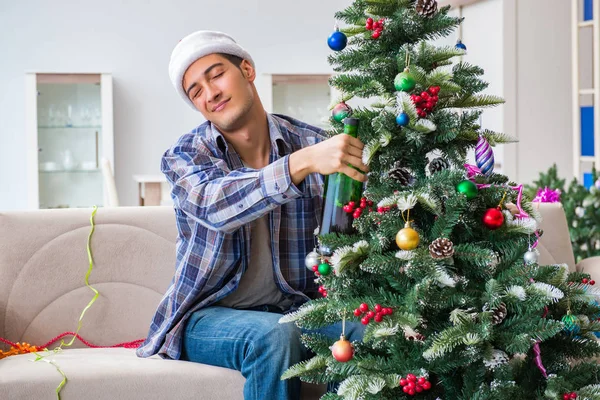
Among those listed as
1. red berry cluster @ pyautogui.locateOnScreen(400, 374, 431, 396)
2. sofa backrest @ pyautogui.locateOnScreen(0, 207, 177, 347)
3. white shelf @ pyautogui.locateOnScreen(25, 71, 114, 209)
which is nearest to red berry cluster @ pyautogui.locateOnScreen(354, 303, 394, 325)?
red berry cluster @ pyautogui.locateOnScreen(400, 374, 431, 396)

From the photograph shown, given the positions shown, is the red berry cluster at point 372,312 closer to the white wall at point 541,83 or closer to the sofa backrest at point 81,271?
the sofa backrest at point 81,271

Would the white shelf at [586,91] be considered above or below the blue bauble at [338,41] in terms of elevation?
above

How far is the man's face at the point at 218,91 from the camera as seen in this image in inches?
82.4

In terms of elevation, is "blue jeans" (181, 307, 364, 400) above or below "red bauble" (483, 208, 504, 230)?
below

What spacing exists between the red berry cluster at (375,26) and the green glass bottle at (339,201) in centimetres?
28

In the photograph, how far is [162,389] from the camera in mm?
1957

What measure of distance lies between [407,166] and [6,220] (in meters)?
1.36

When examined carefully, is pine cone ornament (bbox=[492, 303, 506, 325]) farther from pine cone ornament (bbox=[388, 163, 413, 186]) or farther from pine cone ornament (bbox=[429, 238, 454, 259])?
pine cone ornament (bbox=[388, 163, 413, 186])

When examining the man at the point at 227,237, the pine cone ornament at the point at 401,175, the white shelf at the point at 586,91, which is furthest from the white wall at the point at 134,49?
the pine cone ornament at the point at 401,175

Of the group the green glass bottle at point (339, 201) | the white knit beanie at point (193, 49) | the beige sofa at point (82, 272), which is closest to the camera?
the green glass bottle at point (339, 201)

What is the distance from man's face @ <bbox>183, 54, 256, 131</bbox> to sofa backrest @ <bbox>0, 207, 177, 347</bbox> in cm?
52

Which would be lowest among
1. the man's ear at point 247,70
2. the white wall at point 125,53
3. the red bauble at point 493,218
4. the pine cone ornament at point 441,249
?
the pine cone ornament at point 441,249

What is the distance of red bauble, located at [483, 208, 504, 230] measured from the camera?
1.46 m

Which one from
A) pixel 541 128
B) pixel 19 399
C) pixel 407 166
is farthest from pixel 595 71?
pixel 19 399
